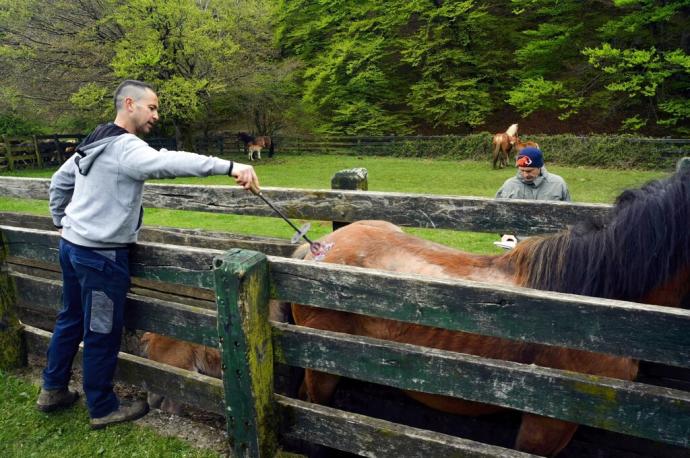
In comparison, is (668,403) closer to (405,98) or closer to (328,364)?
(328,364)

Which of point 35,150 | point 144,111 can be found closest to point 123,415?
point 144,111

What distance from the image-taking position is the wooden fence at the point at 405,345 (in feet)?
5.61

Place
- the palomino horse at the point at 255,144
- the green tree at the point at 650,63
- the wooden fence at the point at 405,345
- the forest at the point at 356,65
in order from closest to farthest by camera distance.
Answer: the wooden fence at the point at 405,345 → the green tree at the point at 650,63 → the forest at the point at 356,65 → the palomino horse at the point at 255,144

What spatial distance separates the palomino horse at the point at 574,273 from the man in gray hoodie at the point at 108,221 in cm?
116

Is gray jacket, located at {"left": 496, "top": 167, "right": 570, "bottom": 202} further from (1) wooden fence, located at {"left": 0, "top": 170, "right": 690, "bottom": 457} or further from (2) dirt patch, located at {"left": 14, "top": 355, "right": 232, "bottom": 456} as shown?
(2) dirt patch, located at {"left": 14, "top": 355, "right": 232, "bottom": 456}

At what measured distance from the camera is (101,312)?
2.73 metres

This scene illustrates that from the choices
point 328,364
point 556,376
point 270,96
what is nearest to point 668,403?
point 556,376

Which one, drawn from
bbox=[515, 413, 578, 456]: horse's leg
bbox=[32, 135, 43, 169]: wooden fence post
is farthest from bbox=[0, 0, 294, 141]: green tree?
bbox=[515, 413, 578, 456]: horse's leg

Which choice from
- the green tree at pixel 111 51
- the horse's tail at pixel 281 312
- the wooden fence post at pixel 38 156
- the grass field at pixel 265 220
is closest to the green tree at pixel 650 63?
the grass field at pixel 265 220

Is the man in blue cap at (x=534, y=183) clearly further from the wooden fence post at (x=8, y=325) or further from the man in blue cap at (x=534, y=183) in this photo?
the wooden fence post at (x=8, y=325)

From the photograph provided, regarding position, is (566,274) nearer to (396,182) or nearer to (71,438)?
(71,438)

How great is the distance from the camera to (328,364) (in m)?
2.28

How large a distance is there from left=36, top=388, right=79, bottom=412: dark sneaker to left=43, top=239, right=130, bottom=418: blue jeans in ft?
0.28

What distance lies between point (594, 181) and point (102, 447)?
16046mm
